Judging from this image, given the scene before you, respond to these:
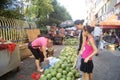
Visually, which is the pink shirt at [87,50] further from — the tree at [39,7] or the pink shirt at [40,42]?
the tree at [39,7]

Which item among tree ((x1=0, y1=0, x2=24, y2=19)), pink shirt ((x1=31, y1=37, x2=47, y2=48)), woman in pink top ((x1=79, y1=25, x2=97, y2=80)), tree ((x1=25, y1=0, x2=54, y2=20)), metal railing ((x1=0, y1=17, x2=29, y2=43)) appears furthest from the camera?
tree ((x1=25, y1=0, x2=54, y2=20))

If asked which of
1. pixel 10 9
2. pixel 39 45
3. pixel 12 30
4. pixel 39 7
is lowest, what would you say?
pixel 39 45

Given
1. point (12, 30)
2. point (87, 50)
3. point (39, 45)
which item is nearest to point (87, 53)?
point (87, 50)

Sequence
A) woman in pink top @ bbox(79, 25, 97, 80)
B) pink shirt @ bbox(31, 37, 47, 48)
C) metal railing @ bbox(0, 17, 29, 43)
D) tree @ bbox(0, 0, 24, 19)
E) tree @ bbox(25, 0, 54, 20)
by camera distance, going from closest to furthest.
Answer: woman in pink top @ bbox(79, 25, 97, 80), pink shirt @ bbox(31, 37, 47, 48), metal railing @ bbox(0, 17, 29, 43), tree @ bbox(0, 0, 24, 19), tree @ bbox(25, 0, 54, 20)

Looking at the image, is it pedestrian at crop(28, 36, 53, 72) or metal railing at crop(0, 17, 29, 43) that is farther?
metal railing at crop(0, 17, 29, 43)

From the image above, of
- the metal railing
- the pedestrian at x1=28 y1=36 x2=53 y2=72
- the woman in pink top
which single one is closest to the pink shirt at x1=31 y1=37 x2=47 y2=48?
the pedestrian at x1=28 y1=36 x2=53 y2=72

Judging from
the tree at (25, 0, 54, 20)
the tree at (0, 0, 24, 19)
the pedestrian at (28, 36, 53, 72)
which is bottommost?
the pedestrian at (28, 36, 53, 72)

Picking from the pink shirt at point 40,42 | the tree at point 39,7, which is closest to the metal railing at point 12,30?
the pink shirt at point 40,42

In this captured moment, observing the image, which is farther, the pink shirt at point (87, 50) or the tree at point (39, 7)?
the tree at point (39, 7)

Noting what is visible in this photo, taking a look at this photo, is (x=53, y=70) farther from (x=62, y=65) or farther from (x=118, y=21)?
(x=118, y=21)

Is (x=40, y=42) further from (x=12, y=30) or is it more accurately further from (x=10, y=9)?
(x=10, y=9)

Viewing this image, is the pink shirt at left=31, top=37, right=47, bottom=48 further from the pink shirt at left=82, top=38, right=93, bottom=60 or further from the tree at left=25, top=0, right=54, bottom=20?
the tree at left=25, top=0, right=54, bottom=20

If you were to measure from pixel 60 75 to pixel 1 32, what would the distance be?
7.17m

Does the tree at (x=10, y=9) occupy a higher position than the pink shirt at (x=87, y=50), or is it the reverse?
the tree at (x=10, y=9)
